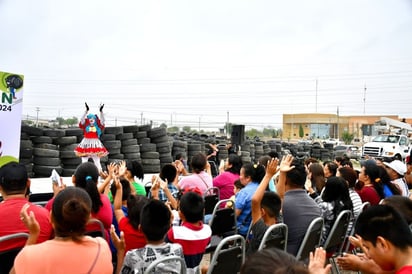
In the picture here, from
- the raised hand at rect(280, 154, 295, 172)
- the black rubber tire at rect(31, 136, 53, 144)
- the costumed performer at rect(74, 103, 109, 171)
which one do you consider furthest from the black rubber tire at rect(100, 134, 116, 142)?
the raised hand at rect(280, 154, 295, 172)

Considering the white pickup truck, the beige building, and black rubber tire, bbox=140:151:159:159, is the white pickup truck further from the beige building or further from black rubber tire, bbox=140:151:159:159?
the beige building

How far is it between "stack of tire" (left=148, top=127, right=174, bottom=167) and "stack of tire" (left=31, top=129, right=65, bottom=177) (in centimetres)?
314

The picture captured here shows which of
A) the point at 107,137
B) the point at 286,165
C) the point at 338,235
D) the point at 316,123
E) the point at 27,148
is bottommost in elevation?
the point at 338,235

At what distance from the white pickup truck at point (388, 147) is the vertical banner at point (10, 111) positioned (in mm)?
18081

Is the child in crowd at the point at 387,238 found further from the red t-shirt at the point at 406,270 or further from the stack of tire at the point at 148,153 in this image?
the stack of tire at the point at 148,153

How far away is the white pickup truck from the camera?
20047 mm

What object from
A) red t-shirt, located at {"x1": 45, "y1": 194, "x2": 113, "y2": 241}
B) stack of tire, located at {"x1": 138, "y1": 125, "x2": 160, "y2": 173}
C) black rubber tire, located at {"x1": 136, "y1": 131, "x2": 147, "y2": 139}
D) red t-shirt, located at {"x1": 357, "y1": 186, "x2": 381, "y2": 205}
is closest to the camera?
red t-shirt, located at {"x1": 45, "y1": 194, "x2": 113, "y2": 241}

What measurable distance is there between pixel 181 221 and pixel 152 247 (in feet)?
3.11

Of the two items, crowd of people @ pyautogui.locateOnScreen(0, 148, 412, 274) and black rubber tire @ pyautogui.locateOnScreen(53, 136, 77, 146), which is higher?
black rubber tire @ pyautogui.locateOnScreen(53, 136, 77, 146)

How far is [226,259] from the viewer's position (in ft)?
7.80

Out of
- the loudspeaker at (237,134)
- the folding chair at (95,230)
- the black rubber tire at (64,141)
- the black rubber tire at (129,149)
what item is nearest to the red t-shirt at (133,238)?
the folding chair at (95,230)

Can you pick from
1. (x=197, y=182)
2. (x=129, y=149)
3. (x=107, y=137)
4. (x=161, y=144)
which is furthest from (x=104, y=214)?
(x=161, y=144)

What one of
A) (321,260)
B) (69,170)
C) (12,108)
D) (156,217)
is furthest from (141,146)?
(321,260)

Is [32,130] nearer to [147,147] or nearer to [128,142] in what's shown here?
[128,142]
